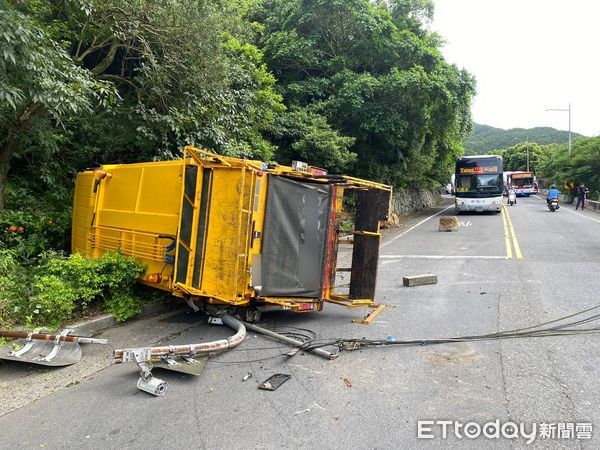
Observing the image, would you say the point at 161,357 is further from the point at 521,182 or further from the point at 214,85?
the point at 521,182

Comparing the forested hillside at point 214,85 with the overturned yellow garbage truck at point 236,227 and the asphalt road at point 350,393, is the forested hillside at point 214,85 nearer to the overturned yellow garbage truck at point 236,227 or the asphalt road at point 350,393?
the overturned yellow garbage truck at point 236,227

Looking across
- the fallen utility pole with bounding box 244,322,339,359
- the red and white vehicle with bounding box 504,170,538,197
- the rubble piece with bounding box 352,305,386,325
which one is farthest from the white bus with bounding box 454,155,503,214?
the red and white vehicle with bounding box 504,170,538,197

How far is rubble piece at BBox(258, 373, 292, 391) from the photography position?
3.99 metres

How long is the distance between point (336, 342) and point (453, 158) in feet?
108

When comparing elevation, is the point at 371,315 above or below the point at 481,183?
below

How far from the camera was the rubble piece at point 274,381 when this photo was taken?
3.99 m

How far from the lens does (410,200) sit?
30.7 m

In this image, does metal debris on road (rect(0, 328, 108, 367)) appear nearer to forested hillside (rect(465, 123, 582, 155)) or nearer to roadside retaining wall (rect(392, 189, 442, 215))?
roadside retaining wall (rect(392, 189, 442, 215))

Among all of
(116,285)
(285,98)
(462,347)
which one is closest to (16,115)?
(116,285)

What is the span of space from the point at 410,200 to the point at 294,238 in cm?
2624
